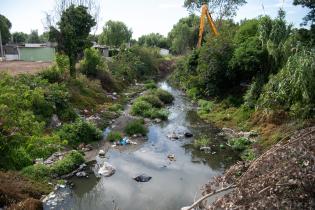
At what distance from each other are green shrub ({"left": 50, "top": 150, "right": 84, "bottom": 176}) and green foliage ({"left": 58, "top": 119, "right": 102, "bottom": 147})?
5.95 feet

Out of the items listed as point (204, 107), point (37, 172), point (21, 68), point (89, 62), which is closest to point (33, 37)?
point (21, 68)

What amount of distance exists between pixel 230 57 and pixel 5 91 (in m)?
15.0

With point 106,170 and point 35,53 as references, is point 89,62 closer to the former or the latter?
point 106,170

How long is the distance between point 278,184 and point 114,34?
53073 millimetres

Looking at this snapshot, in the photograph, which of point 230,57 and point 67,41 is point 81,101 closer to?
point 67,41

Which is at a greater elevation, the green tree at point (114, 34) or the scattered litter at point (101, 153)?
the green tree at point (114, 34)

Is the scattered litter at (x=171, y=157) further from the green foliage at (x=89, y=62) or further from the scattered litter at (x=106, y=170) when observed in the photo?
the green foliage at (x=89, y=62)

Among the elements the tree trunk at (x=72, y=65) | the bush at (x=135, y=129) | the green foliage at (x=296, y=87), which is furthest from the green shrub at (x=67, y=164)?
the tree trunk at (x=72, y=65)

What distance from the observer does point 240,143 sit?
13773 millimetres

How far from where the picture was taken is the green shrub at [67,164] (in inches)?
422

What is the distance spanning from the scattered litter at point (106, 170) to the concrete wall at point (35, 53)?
2877 cm

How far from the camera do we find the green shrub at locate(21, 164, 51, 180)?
9930 millimetres

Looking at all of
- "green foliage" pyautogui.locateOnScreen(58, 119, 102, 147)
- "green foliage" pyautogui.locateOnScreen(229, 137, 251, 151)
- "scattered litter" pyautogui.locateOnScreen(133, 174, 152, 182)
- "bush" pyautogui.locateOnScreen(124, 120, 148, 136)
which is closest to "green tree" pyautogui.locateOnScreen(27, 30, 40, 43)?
"bush" pyautogui.locateOnScreen(124, 120, 148, 136)

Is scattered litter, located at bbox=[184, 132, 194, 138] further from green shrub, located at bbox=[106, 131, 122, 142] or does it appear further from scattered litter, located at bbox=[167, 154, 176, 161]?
green shrub, located at bbox=[106, 131, 122, 142]
